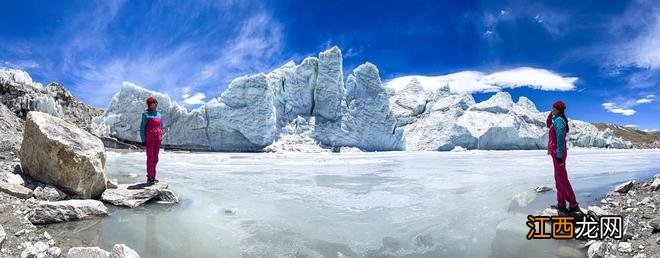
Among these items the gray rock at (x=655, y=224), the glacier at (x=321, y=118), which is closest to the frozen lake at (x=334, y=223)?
the gray rock at (x=655, y=224)

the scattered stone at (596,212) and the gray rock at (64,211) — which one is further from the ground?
the scattered stone at (596,212)

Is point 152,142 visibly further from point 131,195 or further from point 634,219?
point 634,219

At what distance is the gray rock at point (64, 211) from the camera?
4535 millimetres

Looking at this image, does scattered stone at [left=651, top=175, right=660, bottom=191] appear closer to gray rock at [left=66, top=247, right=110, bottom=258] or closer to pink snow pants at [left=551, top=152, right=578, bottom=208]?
pink snow pants at [left=551, top=152, right=578, bottom=208]

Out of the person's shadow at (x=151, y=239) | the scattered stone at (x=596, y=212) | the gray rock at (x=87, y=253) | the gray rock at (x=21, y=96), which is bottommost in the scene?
the person's shadow at (x=151, y=239)

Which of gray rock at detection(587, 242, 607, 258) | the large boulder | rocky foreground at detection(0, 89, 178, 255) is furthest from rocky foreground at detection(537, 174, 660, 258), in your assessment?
the large boulder

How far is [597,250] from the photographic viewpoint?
3.74 meters

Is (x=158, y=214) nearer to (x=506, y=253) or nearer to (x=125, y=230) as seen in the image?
(x=125, y=230)

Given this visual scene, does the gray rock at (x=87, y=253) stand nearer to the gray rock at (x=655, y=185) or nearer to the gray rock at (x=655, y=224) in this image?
the gray rock at (x=655, y=224)

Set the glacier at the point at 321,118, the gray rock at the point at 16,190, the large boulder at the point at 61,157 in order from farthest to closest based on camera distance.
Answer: the glacier at the point at 321,118
the large boulder at the point at 61,157
the gray rock at the point at 16,190

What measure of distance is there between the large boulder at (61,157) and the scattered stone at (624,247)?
241 inches

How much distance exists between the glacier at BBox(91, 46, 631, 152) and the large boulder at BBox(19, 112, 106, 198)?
24.0 meters

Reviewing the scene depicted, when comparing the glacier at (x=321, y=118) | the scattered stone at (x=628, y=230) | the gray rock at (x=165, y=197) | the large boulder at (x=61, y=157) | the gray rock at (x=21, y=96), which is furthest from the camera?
the glacier at (x=321, y=118)

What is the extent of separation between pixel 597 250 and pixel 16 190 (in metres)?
6.20
